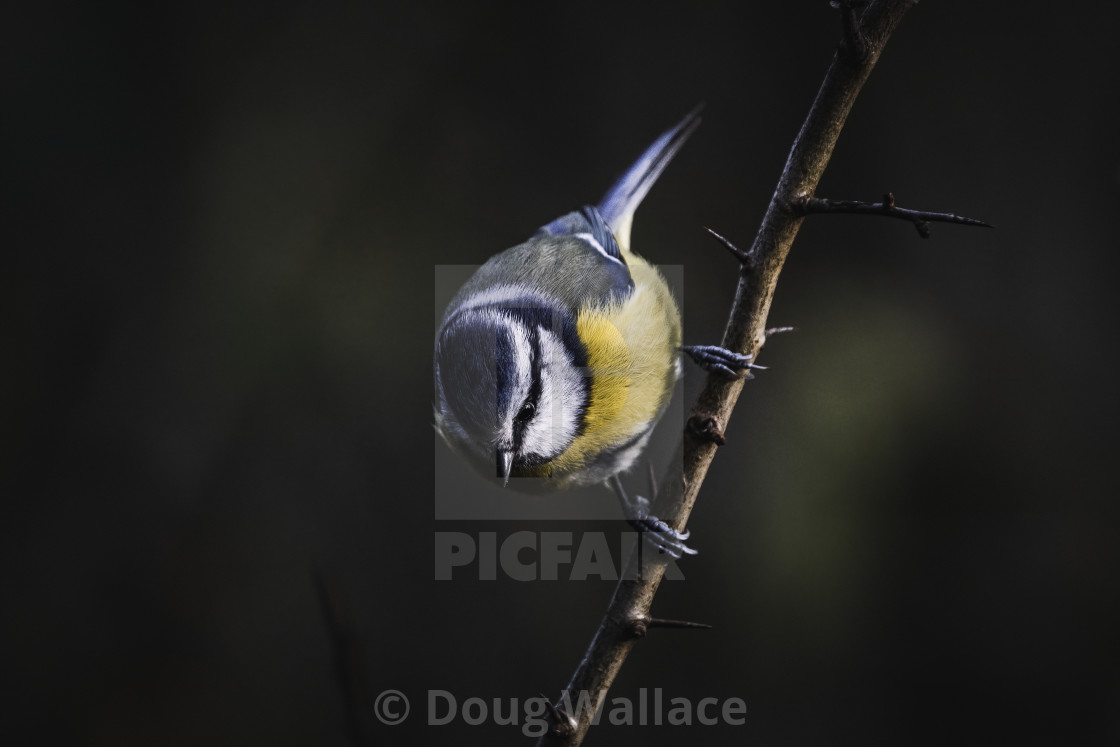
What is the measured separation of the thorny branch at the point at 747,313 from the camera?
464mm

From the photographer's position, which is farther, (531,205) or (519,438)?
(531,205)

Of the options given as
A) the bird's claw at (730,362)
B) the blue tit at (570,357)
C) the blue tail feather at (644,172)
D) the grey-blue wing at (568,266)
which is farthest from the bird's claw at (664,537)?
the blue tail feather at (644,172)

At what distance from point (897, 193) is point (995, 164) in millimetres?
104

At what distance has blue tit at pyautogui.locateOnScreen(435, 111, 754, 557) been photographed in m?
0.66

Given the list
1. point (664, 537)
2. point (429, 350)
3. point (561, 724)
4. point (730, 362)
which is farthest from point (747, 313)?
point (429, 350)

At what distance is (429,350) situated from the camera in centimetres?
87

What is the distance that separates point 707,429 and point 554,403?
0.19m

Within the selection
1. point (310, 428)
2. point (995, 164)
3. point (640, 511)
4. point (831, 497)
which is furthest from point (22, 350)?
point (995, 164)

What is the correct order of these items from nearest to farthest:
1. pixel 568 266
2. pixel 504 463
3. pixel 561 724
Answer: pixel 561 724 → pixel 504 463 → pixel 568 266

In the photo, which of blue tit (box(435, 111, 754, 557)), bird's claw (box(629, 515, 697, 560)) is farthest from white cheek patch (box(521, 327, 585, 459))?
bird's claw (box(629, 515, 697, 560))

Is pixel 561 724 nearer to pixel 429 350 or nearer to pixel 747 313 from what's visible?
pixel 747 313

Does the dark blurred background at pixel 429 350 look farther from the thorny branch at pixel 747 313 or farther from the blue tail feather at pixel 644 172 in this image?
the thorny branch at pixel 747 313

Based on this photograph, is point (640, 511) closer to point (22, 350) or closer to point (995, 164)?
point (995, 164)

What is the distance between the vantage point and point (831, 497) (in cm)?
89
